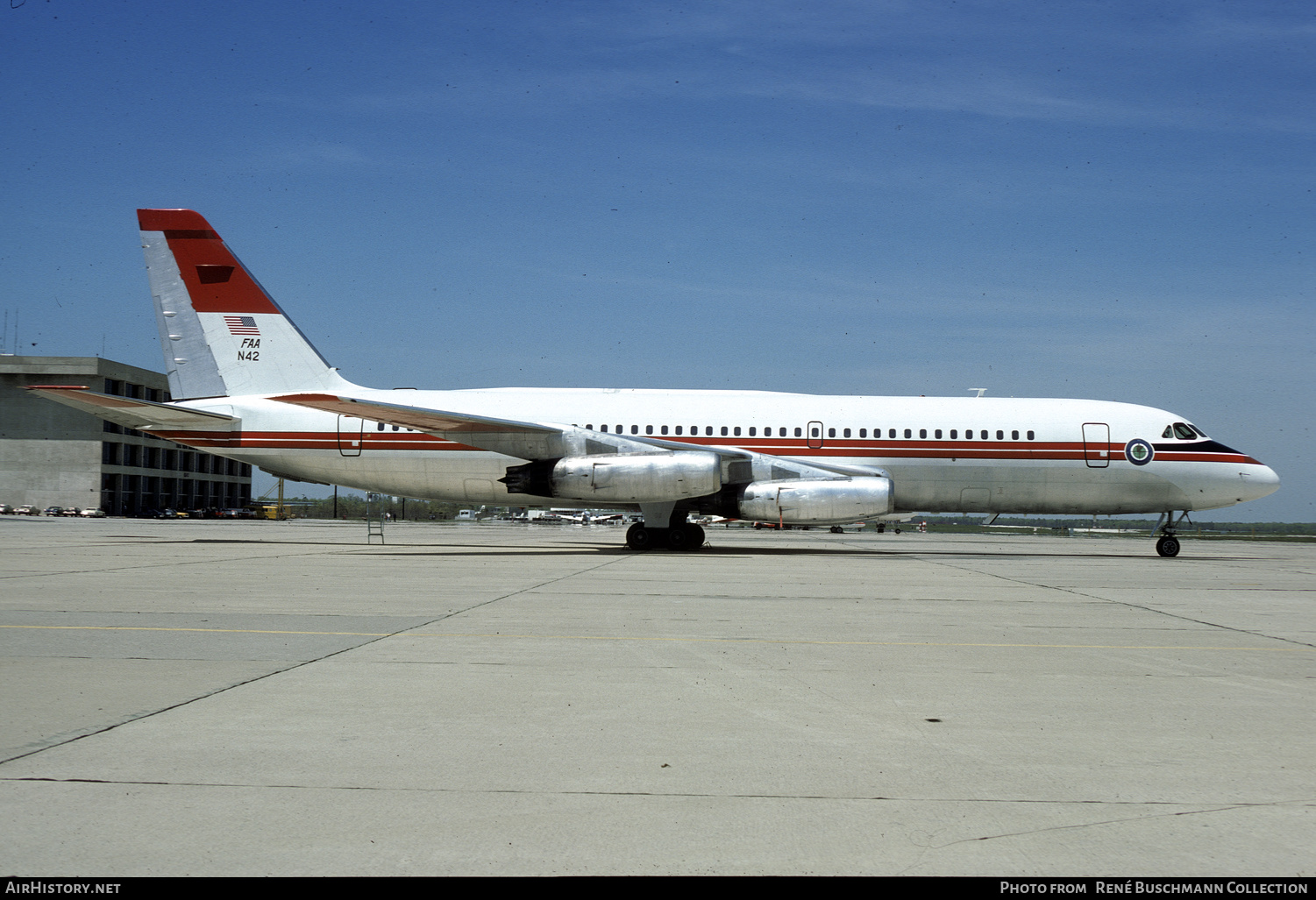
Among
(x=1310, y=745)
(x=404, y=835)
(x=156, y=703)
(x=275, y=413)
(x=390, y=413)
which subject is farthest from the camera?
(x=275, y=413)

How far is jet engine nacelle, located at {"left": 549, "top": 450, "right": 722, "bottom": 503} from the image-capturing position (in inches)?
795

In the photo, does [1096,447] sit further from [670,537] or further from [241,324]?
[241,324]

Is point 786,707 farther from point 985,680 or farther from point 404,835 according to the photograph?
point 404,835

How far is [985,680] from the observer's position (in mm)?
6273

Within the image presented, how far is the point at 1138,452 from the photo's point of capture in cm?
2270

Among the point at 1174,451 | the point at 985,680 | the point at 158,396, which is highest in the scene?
the point at 158,396

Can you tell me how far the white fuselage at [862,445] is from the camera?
22.2 meters

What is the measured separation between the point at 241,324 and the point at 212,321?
2.11 feet

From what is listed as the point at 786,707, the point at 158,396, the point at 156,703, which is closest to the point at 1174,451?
the point at 786,707

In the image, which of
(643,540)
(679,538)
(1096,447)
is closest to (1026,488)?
(1096,447)

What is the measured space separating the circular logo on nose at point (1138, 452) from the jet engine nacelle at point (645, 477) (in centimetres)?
999

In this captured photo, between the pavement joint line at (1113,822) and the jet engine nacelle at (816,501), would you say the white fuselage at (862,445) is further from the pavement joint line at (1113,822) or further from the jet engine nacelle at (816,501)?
the pavement joint line at (1113,822)

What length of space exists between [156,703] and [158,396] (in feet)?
314

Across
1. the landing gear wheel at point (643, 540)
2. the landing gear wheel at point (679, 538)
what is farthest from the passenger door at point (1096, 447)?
the landing gear wheel at point (643, 540)
